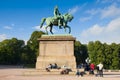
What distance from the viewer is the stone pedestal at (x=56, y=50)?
3262cm

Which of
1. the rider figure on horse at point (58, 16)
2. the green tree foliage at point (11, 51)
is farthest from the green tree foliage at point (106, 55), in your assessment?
the rider figure on horse at point (58, 16)

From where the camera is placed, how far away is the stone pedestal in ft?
107

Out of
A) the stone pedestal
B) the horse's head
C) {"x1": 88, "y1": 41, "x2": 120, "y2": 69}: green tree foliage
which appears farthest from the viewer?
{"x1": 88, "y1": 41, "x2": 120, "y2": 69}: green tree foliage

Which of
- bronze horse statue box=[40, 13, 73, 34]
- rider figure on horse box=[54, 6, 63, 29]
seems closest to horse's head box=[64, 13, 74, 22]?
bronze horse statue box=[40, 13, 73, 34]

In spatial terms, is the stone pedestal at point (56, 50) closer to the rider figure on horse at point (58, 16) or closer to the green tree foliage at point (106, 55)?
the rider figure on horse at point (58, 16)

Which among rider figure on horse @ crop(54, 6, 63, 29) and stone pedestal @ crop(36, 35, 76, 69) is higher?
rider figure on horse @ crop(54, 6, 63, 29)

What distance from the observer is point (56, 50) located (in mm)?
33219

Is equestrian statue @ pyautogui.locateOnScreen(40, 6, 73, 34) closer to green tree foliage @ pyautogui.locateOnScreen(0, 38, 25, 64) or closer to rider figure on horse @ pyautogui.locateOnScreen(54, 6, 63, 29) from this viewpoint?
rider figure on horse @ pyautogui.locateOnScreen(54, 6, 63, 29)

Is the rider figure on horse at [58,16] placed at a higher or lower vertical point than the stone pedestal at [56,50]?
higher

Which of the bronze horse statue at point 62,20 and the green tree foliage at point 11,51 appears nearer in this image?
the bronze horse statue at point 62,20

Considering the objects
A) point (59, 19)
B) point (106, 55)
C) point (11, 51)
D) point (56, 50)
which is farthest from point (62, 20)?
point (11, 51)

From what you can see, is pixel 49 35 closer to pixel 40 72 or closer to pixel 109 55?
pixel 40 72

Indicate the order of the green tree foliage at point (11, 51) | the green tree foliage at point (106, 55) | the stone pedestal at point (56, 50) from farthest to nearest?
1. the green tree foliage at point (11, 51)
2. the green tree foliage at point (106, 55)
3. the stone pedestal at point (56, 50)

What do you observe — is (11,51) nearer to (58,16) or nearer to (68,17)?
(58,16)
